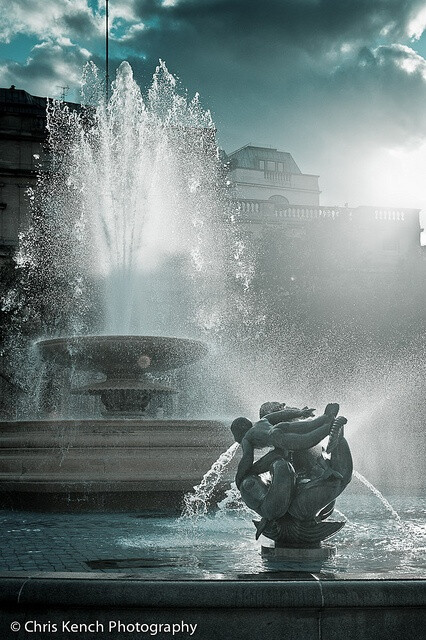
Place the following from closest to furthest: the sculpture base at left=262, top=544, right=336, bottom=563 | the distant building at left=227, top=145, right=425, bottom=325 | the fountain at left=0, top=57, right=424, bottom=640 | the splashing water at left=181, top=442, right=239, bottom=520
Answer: the fountain at left=0, top=57, right=424, bottom=640
the sculpture base at left=262, top=544, right=336, bottom=563
the splashing water at left=181, top=442, right=239, bottom=520
the distant building at left=227, top=145, right=425, bottom=325

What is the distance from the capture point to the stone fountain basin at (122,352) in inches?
472

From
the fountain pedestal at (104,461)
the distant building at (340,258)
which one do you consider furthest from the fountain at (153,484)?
the distant building at (340,258)

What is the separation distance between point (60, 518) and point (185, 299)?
18.4 meters

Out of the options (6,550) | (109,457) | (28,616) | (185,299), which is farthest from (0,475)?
(185,299)

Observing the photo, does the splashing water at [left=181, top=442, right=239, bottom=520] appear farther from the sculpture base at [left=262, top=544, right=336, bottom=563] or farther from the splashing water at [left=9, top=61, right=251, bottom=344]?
the splashing water at [left=9, top=61, right=251, bottom=344]

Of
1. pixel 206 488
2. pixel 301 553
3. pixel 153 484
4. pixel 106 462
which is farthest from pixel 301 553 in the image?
pixel 106 462

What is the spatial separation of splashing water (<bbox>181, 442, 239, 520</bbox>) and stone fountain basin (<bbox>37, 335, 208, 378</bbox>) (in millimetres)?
2525

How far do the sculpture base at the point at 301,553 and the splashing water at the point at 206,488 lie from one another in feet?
12.4

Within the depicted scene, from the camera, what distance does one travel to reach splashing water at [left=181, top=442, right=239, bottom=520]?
977 centimetres

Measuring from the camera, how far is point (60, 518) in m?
8.88

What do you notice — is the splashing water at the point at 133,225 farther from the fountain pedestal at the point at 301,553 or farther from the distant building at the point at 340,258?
the fountain pedestal at the point at 301,553

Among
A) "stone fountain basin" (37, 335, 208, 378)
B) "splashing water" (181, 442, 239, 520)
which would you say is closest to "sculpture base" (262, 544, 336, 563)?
"splashing water" (181, 442, 239, 520)

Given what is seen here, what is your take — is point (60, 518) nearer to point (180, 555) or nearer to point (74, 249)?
point (180, 555)

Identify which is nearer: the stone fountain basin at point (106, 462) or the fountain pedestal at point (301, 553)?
the fountain pedestal at point (301, 553)
